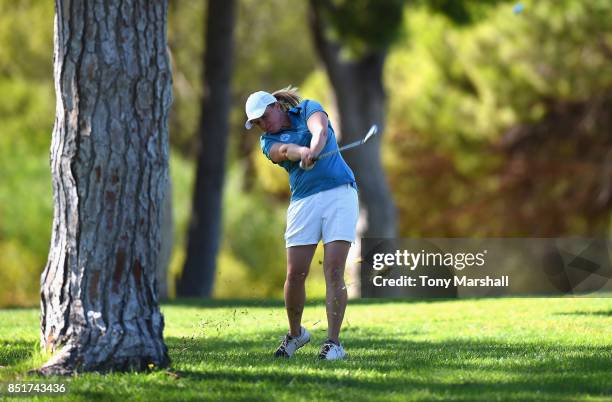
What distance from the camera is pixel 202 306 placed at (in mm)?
14602

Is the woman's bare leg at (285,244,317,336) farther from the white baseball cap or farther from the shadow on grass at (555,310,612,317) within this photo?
the shadow on grass at (555,310,612,317)

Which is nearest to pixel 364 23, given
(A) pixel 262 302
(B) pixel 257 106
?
(A) pixel 262 302

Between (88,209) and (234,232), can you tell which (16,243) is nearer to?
(234,232)

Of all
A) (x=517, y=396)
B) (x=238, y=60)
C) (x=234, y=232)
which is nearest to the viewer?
(x=517, y=396)

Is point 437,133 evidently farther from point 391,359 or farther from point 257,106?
point 257,106

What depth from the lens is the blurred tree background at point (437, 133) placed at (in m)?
29.5

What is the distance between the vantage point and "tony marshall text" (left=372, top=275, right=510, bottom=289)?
45.6 feet

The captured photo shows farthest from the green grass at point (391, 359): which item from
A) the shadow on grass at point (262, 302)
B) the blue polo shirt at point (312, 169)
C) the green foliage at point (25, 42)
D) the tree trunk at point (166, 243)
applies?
the green foliage at point (25, 42)

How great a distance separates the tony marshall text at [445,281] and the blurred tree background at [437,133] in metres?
12.8

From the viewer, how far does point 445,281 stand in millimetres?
13852

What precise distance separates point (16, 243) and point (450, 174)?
47.6ft

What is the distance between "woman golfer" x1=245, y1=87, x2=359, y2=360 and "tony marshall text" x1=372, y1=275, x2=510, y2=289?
5363mm

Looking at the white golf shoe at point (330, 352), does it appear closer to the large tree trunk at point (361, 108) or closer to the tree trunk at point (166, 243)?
the tree trunk at point (166, 243)

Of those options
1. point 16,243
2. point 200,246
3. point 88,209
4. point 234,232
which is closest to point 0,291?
point 16,243
